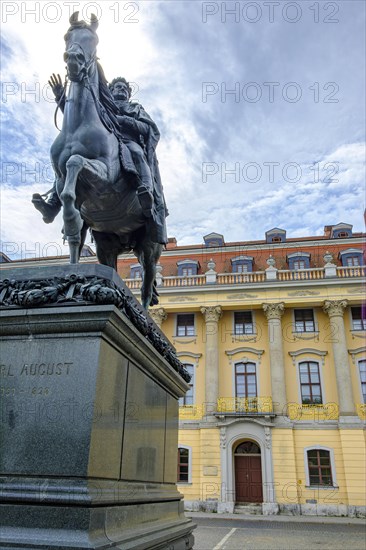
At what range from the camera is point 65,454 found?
8.47ft

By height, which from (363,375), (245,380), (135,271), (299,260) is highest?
(299,260)

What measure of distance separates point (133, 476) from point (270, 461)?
2497 cm

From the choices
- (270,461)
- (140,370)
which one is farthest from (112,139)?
→ (270,461)

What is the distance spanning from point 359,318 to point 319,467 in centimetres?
932

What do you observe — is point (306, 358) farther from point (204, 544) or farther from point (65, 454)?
point (65, 454)

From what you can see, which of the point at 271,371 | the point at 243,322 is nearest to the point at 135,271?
the point at 243,322

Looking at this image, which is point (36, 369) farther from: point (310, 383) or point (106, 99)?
point (310, 383)

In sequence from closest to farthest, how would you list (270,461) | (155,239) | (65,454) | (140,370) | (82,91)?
(65,454)
(140,370)
(82,91)
(155,239)
(270,461)

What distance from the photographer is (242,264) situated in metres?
31.8

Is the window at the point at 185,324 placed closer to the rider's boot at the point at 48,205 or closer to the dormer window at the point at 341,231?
the dormer window at the point at 341,231

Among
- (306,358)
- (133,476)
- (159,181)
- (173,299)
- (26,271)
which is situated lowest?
(133,476)

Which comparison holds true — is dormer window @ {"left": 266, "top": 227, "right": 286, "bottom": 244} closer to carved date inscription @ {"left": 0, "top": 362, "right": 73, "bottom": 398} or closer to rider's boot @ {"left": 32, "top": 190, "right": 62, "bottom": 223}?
rider's boot @ {"left": 32, "top": 190, "right": 62, "bottom": 223}

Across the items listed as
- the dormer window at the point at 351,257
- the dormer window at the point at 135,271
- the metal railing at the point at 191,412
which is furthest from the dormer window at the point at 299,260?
the metal railing at the point at 191,412

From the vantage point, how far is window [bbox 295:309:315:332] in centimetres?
2953
